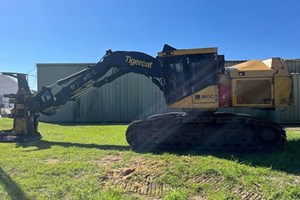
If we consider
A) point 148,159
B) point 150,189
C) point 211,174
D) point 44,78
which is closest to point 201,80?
point 148,159

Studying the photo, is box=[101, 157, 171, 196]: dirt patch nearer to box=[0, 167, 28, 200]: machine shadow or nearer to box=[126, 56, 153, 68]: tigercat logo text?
box=[0, 167, 28, 200]: machine shadow

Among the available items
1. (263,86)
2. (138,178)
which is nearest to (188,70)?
(263,86)

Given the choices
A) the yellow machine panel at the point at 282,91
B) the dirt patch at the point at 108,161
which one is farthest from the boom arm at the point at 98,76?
the yellow machine panel at the point at 282,91

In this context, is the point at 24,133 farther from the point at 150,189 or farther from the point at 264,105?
the point at 264,105

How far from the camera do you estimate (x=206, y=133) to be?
8.66 meters

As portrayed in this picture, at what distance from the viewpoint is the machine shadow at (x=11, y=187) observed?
4.96 meters

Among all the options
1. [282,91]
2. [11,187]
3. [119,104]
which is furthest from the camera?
[119,104]

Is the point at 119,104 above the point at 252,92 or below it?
below

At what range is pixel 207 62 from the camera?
8.88m

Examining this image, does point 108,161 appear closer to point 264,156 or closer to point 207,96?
point 207,96

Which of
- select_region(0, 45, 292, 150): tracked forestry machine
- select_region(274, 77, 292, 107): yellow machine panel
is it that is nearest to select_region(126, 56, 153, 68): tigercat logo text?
select_region(0, 45, 292, 150): tracked forestry machine

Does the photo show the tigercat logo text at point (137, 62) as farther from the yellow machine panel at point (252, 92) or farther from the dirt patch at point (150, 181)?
the dirt patch at point (150, 181)

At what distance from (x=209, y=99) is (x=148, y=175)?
11.4ft

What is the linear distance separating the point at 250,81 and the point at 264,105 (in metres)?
0.75
